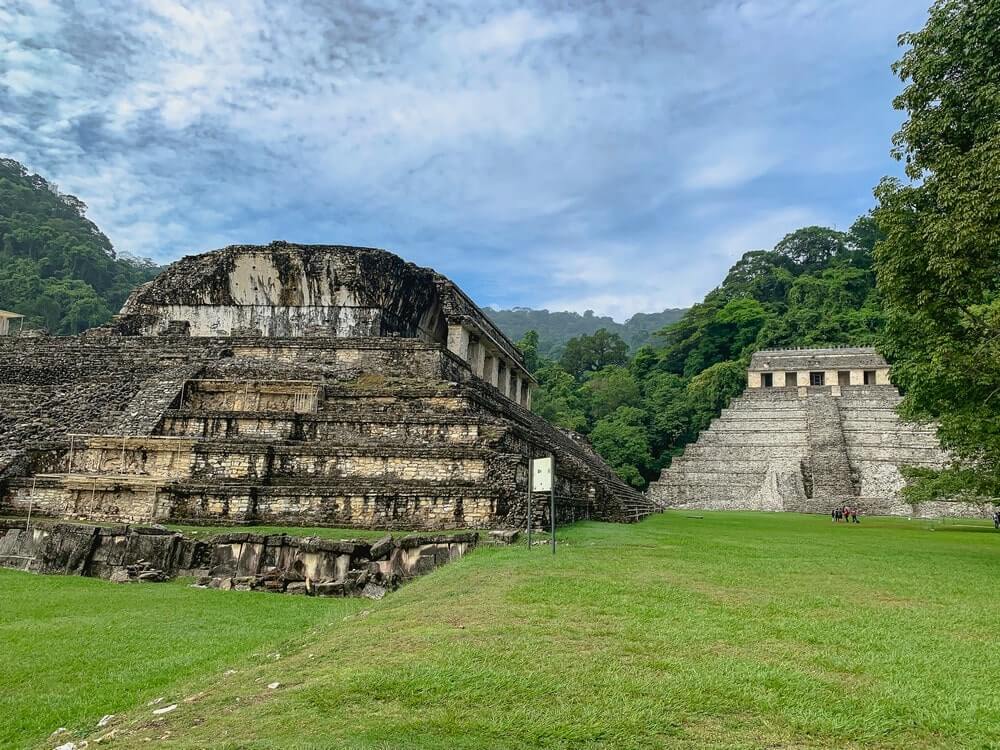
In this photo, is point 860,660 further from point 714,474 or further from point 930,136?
point 714,474

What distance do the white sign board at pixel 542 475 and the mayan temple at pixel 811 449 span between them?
21.6 m

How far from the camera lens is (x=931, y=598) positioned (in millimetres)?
5816

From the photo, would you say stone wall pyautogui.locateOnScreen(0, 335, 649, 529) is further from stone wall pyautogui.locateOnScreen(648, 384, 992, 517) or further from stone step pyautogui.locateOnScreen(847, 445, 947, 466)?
stone step pyautogui.locateOnScreen(847, 445, 947, 466)

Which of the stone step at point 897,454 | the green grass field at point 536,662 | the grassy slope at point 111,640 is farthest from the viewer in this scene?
the stone step at point 897,454

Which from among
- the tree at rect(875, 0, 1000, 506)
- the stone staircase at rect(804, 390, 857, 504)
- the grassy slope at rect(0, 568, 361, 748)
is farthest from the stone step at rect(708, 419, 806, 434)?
the grassy slope at rect(0, 568, 361, 748)

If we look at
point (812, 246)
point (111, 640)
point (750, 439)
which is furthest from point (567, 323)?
point (111, 640)

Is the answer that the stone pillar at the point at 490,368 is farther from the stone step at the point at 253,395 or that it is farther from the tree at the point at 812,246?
the tree at the point at 812,246

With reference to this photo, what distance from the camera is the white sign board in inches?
311

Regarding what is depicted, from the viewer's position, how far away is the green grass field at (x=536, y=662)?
9.55 ft

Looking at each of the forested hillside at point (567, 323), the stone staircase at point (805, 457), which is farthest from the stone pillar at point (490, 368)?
the forested hillside at point (567, 323)

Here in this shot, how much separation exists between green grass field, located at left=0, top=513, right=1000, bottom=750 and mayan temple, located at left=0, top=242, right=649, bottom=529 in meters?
3.70

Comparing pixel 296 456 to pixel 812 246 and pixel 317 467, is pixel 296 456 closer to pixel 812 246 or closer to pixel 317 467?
pixel 317 467

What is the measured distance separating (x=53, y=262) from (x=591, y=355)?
44.1m

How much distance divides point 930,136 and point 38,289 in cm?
5581
